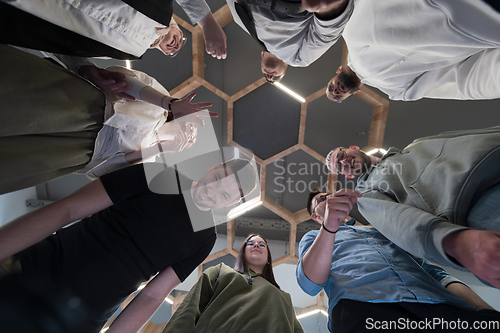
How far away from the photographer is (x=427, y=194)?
89 cm

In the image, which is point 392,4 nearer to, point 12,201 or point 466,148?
point 466,148

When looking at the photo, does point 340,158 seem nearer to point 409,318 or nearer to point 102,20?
point 409,318

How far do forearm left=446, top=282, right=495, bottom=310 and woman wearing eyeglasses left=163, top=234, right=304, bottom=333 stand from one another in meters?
0.81

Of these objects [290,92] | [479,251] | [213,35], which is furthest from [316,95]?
[479,251]

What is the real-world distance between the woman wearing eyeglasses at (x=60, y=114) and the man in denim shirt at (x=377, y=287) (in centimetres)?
97

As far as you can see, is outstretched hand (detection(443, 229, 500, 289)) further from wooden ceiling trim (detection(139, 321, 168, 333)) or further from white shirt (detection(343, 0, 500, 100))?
wooden ceiling trim (detection(139, 321, 168, 333))

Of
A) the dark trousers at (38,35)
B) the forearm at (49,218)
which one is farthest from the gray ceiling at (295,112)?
the forearm at (49,218)

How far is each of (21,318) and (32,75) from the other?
90 centimetres

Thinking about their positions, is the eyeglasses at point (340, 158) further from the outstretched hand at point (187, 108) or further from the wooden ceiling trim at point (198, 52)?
the wooden ceiling trim at point (198, 52)

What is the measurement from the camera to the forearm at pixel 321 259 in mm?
1146

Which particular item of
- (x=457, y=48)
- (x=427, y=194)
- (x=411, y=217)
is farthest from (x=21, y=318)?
(x=457, y=48)

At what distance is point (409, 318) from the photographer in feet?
2.93

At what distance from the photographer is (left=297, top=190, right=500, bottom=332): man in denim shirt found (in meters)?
0.89

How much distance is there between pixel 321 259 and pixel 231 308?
1.73 ft
